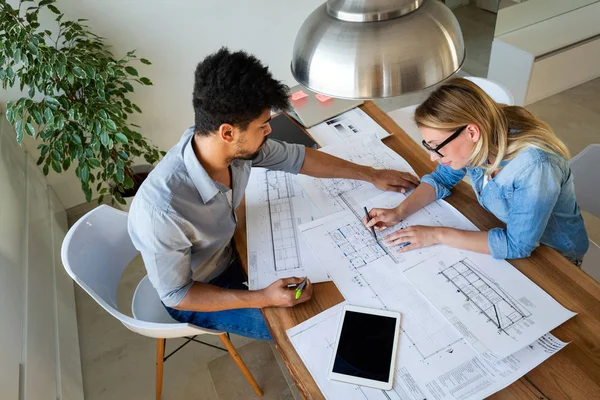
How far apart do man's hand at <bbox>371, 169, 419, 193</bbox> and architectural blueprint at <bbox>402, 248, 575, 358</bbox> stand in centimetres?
32

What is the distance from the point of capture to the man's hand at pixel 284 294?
4.04ft

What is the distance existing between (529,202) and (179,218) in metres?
1.01

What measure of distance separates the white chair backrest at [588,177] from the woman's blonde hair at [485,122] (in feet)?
1.59

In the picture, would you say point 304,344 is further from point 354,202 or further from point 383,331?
point 354,202

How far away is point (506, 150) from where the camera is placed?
4.22 feet

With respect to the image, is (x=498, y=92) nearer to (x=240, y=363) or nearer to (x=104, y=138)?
(x=240, y=363)

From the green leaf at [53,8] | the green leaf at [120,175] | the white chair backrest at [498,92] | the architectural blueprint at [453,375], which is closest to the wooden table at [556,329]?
the architectural blueprint at [453,375]

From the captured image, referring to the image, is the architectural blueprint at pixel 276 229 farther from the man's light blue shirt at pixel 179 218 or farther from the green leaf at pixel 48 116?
the green leaf at pixel 48 116

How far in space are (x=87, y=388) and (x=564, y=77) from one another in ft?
12.5

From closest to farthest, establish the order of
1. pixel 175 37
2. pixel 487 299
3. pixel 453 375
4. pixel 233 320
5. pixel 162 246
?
pixel 453 375 < pixel 487 299 < pixel 162 246 < pixel 233 320 < pixel 175 37

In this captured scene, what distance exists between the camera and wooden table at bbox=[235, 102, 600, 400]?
1001 mm

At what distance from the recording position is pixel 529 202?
4.03 feet

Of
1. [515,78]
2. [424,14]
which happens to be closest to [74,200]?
[424,14]

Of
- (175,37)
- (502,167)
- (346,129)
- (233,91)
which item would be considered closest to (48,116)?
(175,37)
